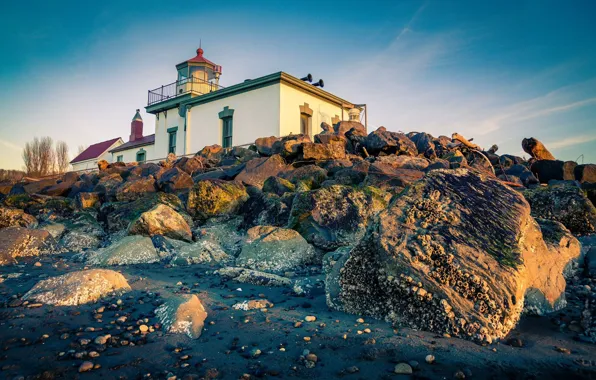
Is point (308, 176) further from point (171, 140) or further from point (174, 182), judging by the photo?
point (171, 140)

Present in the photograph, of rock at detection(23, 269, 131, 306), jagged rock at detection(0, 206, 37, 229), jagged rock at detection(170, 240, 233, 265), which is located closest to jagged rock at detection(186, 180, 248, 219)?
jagged rock at detection(170, 240, 233, 265)

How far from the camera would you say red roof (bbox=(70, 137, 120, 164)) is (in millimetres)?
39969

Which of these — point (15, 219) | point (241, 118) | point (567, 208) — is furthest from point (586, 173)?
point (15, 219)

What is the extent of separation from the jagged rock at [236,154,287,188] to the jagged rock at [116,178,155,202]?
10.3ft

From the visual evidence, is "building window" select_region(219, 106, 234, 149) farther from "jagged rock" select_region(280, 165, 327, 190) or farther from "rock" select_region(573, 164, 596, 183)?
"rock" select_region(573, 164, 596, 183)

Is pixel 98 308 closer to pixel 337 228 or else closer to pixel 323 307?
pixel 323 307

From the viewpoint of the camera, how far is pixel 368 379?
2.45 meters

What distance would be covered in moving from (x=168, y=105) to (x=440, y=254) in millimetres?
26662

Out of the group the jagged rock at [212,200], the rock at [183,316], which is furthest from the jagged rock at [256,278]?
the jagged rock at [212,200]

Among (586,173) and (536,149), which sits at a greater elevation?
(536,149)

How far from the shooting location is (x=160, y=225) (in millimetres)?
7809

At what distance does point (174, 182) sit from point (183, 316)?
958cm

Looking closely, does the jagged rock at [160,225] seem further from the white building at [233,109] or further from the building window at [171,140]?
the building window at [171,140]

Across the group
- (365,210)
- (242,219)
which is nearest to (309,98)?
(242,219)
